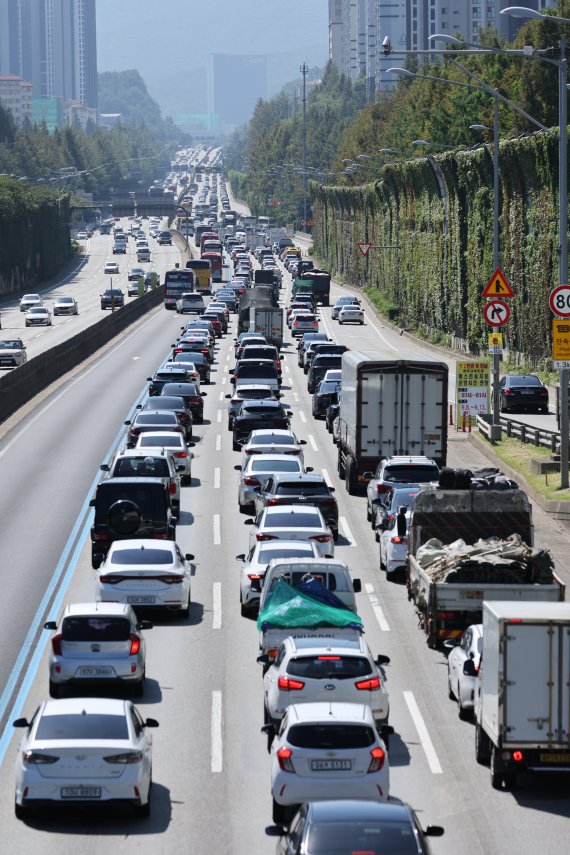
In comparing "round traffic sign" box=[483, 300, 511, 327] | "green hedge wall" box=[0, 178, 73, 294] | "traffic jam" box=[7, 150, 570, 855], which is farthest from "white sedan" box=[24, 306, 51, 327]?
"round traffic sign" box=[483, 300, 511, 327]

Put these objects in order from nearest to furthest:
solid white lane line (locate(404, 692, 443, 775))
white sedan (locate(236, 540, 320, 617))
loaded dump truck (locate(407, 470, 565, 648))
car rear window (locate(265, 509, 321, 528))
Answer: solid white lane line (locate(404, 692, 443, 775)) < loaded dump truck (locate(407, 470, 565, 648)) < white sedan (locate(236, 540, 320, 617)) < car rear window (locate(265, 509, 321, 528))

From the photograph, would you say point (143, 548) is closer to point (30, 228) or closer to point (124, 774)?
point (124, 774)

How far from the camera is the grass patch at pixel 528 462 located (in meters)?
40.9

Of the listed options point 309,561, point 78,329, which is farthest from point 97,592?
point 78,329

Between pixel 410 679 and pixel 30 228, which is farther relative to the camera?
pixel 30 228

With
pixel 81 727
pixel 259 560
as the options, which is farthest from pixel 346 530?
pixel 81 727

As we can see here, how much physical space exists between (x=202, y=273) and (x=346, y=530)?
106256 millimetres

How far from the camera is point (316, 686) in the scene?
67.8 feet

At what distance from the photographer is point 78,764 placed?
1794 cm

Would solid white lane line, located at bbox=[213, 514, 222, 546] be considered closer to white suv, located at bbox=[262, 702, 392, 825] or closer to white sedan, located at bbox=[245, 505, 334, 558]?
white sedan, located at bbox=[245, 505, 334, 558]

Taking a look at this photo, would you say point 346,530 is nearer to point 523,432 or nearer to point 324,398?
point 523,432

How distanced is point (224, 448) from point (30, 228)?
123776mm

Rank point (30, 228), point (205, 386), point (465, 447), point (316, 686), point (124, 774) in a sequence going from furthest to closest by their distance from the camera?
point (30, 228) < point (205, 386) < point (465, 447) < point (316, 686) < point (124, 774)

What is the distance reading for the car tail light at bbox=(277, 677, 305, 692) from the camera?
817 inches
